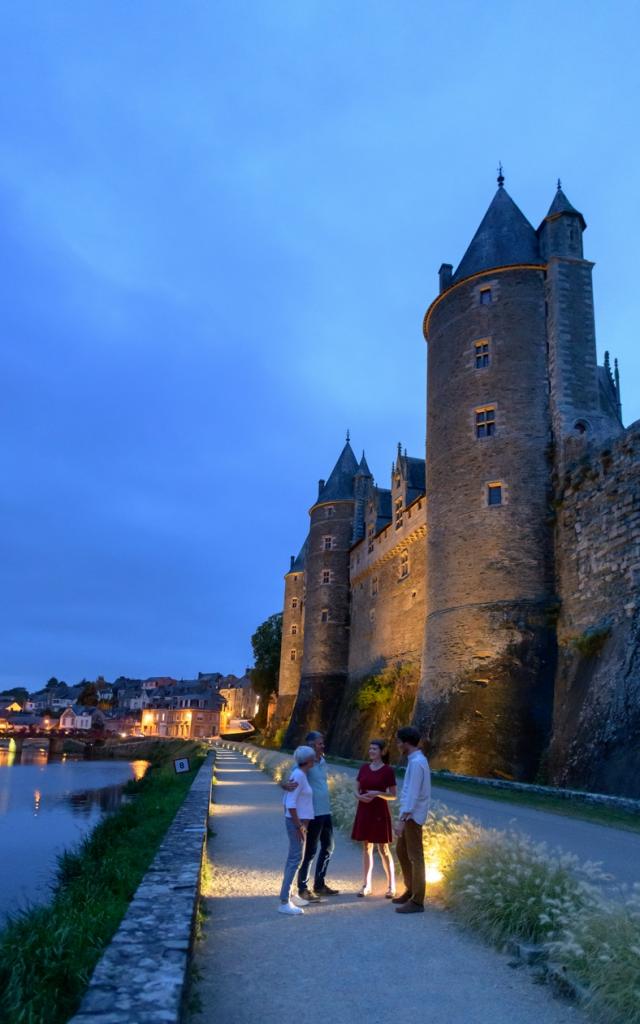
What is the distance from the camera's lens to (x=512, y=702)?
66.7ft

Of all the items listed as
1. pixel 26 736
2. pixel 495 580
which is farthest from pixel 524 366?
pixel 26 736

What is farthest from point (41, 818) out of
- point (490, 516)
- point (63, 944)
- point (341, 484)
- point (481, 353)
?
point (341, 484)

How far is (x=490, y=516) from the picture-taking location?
22500 mm

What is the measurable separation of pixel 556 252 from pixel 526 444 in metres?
6.82

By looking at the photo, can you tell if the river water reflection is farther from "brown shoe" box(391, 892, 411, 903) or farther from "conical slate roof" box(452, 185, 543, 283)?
"conical slate roof" box(452, 185, 543, 283)

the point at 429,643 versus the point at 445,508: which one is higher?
the point at 445,508

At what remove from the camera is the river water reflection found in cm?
1301

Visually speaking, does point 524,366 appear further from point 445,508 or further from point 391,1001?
point 391,1001

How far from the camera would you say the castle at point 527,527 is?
57.8ft

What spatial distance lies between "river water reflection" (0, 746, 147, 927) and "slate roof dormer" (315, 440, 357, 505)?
70.3 ft

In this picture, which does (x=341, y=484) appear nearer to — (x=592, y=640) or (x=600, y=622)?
(x=600, y=622)

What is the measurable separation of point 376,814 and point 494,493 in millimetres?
16355

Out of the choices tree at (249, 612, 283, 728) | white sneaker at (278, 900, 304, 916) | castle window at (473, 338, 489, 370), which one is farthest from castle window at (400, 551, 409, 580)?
tree at (249, 612, 283, 728)

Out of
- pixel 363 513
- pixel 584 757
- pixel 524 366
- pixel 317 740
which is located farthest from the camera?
pixel 363 513
